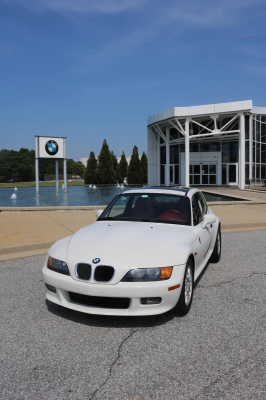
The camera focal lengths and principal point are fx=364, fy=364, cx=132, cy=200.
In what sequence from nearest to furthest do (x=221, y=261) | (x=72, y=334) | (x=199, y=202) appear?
(x=72, y=334), (x=199, y=202), (x=221, y=261)

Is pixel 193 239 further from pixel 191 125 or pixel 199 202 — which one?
pixel 191 125

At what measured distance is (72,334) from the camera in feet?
12.5

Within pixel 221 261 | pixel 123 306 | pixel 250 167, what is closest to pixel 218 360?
pixel 123 306

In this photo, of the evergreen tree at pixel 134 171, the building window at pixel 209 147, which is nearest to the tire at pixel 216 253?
the building window at pixel 209 147

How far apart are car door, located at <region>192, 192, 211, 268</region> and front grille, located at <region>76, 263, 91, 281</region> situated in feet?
5.40

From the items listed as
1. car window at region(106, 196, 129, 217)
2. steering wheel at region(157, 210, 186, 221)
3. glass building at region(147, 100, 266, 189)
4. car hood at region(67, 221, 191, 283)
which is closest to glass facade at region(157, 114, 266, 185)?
glass building at region(147, 100, 266, 189)

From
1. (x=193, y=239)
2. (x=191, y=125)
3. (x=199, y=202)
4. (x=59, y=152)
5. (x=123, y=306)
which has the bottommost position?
(x=123, y=306)

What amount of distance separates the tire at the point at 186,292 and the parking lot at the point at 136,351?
117mm

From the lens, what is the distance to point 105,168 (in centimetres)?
5484

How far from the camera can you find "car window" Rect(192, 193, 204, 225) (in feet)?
18.4

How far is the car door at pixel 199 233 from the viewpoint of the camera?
5109 mm

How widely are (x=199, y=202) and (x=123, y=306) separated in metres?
3.09

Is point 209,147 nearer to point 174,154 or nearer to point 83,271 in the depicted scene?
point 174,154

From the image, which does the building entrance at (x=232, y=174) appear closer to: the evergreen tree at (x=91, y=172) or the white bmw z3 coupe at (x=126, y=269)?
the evergreen tree at (x=91, y=172)
